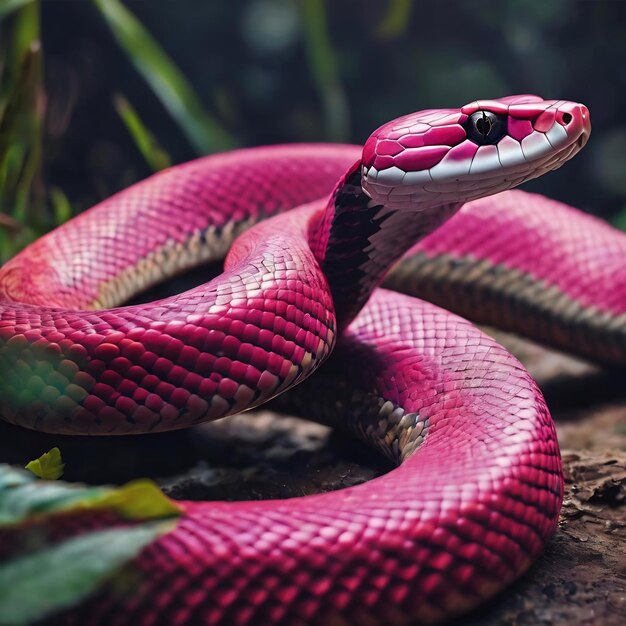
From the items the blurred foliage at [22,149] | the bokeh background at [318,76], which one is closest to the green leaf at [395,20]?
the bokeh background at [318,76]

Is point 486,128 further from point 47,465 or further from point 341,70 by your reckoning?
point 341,70

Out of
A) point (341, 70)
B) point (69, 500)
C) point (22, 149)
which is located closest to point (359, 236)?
point (69, 500)

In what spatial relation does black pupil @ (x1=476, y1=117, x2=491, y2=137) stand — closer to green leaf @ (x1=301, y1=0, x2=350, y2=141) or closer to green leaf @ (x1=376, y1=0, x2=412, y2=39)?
green leaf @ (x1=301, y1=0, x2=350, y2=141)

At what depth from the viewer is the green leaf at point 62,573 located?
134cm

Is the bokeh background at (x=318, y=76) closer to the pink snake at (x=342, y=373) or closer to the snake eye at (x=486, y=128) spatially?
the pink snake at (x=342, y=373)

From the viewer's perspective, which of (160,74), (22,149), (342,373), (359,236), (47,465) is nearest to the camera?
(47,465)

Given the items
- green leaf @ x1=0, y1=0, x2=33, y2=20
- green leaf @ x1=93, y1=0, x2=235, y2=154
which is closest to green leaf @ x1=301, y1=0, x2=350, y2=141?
green leaf @ x1=93, y1=0, x2=235, y2=154

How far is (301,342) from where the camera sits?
7.64 ft

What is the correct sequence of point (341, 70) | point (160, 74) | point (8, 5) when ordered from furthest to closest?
point (341, 70) < point (160, 74) < point (8, 5)

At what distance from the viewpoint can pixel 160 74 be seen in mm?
4898

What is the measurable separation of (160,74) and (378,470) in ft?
11.0

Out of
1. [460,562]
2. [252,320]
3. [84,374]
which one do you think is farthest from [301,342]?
[460,562]

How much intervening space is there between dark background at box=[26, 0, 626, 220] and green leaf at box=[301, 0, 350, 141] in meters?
0.18

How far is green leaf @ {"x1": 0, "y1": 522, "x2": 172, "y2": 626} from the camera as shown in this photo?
1.34m
